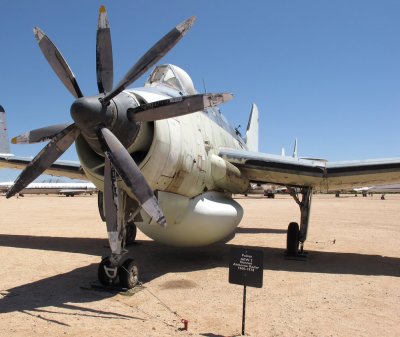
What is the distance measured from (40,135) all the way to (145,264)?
195 inches

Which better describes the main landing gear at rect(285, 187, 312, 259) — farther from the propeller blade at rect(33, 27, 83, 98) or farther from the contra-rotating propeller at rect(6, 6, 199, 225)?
the propeller blade at rect(33, 27, 83, 98)

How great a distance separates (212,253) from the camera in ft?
42.4

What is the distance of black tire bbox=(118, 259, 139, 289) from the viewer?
7.94 meters

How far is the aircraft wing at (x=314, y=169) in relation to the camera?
11.0m

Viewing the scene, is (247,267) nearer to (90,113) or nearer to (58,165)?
(90,113)

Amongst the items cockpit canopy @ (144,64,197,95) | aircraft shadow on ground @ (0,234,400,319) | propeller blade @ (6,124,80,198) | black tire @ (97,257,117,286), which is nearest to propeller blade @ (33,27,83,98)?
propeller blade @ (6,124,80,198)

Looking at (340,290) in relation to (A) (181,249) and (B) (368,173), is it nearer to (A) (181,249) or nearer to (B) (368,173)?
(B) (368,173)

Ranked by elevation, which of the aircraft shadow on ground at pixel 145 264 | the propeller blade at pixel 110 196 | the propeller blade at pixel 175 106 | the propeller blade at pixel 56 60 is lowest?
the aircraft shadow on ground at pixel 145 264

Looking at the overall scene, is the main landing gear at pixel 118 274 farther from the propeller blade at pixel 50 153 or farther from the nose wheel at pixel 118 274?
the propeller blade at pixel 50 153

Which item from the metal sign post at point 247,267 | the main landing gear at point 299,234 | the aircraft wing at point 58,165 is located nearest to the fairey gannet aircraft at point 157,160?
the main landing gear at point 299,234

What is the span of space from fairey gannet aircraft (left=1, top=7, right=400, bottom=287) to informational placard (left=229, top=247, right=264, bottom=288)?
1.50 metres

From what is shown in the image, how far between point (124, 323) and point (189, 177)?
12.8ft

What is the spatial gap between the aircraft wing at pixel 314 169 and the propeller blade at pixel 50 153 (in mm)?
5190

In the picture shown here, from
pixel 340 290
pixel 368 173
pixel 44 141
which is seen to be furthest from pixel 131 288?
pixel 368 173
